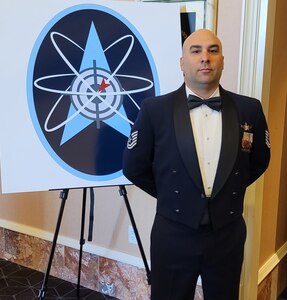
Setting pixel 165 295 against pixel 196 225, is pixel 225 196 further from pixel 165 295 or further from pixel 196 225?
pixel 165 295

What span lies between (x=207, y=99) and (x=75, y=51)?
0.67m

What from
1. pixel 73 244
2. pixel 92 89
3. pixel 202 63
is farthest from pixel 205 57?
pixel 73 244

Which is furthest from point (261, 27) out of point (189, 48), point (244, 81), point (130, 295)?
point (130, 295)

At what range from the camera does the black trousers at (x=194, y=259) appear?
1427 mm

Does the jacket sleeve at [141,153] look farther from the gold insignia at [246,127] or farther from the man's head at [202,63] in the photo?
the gold insignia at [246,127]

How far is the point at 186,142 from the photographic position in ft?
4.59

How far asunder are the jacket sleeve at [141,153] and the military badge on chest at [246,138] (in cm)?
33

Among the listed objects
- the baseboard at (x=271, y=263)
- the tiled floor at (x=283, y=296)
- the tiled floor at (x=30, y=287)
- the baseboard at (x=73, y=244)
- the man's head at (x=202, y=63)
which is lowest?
the tiled floor at (x=283, y=296)

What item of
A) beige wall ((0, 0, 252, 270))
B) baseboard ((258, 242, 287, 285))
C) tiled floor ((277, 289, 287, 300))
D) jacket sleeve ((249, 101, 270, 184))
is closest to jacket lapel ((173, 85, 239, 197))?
jacket sleeve ((249, 101, 270, 184))

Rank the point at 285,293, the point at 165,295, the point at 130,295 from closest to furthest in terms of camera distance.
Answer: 1. the point at 165,295
2. the point at 130,295
3. the point at 285,293

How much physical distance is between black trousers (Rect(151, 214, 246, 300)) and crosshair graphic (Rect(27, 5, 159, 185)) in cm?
47

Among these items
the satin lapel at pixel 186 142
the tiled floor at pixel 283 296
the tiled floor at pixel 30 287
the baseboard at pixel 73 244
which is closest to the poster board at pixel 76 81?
the satin lapel at pixel 186 142

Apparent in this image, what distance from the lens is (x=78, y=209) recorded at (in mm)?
2480

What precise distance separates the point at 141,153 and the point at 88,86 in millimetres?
474
